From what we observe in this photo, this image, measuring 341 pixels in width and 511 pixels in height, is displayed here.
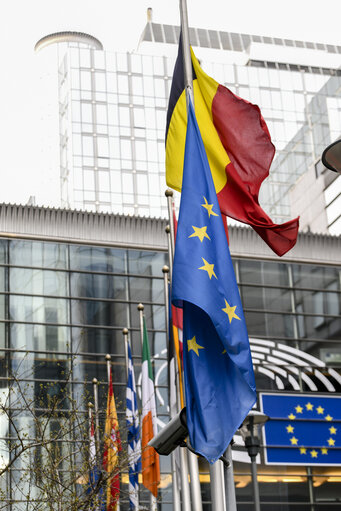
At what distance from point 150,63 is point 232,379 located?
10870 cm

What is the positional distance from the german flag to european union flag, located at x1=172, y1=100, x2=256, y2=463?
104 cm

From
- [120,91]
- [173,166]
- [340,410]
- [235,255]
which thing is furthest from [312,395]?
[120,91]

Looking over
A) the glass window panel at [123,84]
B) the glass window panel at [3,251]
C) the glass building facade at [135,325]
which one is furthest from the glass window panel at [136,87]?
the glass window panel at [3,251]

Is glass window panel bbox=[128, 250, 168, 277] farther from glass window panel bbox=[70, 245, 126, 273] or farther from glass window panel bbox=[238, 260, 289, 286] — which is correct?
glass window panel bbox=[238, 260, 289, 286]

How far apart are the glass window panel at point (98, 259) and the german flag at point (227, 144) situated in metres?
28.2

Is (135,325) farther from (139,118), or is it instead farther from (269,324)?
(139,118)

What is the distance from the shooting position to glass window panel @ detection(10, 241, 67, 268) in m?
42.2

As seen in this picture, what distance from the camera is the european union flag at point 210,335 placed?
40.2 ft

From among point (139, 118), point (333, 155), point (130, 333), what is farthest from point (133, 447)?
point (139, 118)

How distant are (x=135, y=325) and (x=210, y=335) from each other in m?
30.0

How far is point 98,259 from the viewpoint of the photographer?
43.5 metres

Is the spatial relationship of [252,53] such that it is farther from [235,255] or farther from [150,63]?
[235,255]

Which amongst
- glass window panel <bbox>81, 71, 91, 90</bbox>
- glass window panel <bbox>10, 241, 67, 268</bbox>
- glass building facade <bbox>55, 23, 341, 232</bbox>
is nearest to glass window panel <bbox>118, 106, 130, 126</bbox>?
glass building facade <bbox>55, 23, 341, 232</bbox>

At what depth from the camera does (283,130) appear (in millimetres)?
121438
